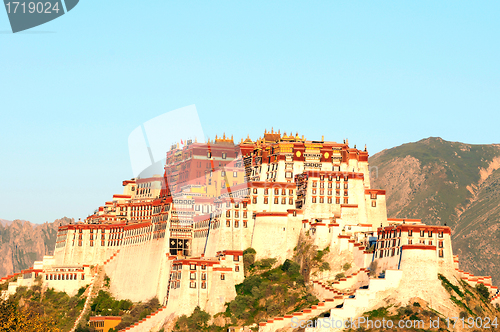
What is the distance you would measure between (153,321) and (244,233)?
2181 centimetres

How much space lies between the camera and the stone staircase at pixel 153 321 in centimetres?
12269

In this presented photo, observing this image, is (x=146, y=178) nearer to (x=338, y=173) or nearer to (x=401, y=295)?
(x=338, y=173)

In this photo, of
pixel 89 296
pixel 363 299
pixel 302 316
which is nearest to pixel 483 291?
pixel 363 299

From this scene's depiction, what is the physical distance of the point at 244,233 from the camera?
5271 inches

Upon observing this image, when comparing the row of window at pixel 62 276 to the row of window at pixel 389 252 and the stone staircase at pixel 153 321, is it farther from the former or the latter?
the row of window at pixel 389 252

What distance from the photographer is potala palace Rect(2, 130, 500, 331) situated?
110m

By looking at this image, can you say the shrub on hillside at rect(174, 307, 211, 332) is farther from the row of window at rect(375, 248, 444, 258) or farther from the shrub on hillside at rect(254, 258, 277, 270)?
the row of window at rect(375, 248, 444, 258)

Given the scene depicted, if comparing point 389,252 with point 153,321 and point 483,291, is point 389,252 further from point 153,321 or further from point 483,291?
point 153,321

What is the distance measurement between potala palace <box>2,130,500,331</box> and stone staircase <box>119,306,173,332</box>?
0.60 feet

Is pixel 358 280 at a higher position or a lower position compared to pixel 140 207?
lower

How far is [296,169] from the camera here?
146m

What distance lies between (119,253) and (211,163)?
2506 cm

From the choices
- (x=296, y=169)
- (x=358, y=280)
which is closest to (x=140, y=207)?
(x=296, y=169)

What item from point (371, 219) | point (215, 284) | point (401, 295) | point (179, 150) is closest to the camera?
point (401, 295)
